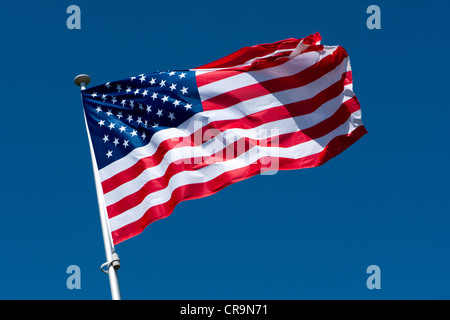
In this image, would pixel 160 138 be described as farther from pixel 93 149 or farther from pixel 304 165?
pixel 304 165

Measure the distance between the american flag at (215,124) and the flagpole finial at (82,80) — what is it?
303 millimetres

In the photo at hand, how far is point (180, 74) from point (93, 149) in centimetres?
260

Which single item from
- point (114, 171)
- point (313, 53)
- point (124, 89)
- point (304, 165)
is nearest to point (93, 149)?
point (114, 171)

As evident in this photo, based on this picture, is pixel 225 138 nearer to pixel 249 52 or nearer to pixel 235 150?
pixel 235 150

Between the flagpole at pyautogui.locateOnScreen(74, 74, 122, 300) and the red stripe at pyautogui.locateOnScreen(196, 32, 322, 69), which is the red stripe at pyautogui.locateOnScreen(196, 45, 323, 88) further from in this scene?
the flagpole at pyautogui.locateOnScreen(74, 74, 122, 300)

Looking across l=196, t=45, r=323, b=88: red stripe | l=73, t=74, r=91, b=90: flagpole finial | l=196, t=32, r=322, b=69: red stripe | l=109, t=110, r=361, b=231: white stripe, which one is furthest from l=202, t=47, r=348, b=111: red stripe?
l=73, t=74, r=91, b=90: flagpole finial

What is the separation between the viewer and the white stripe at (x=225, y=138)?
40.2 feet

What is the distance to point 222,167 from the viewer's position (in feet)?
42.7

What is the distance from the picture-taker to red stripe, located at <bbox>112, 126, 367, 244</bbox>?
11.8 metres

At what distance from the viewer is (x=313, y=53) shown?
47.8ft

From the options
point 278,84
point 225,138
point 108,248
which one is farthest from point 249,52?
point 108,248

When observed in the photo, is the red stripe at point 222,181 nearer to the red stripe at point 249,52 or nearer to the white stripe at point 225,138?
the white stripe at point 225,138

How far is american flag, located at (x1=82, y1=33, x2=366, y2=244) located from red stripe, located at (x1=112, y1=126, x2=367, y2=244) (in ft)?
0.06

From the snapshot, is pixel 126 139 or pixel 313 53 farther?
pixel 313 53
